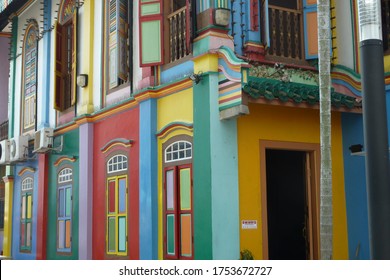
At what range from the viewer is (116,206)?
1254cm

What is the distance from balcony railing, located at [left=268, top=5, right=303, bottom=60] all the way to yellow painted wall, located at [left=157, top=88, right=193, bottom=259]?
1.88 m

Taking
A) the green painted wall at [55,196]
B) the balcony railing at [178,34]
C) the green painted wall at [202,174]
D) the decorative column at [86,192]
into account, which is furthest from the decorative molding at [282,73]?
the green painted wall at [55,196]

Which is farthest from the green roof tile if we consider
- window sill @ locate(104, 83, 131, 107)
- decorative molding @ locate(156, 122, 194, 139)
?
window sill @ locate(104, 83, 131, 107)

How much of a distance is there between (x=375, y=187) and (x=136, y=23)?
805cm

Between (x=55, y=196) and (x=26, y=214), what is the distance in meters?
2.05

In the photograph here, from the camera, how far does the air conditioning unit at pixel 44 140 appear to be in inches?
603

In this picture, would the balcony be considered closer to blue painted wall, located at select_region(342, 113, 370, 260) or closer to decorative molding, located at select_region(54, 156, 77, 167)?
blue painted wall, located at select_region(342, 113, 370, 260)

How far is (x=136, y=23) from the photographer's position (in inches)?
486

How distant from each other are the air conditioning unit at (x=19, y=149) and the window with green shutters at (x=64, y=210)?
1742 millimetres

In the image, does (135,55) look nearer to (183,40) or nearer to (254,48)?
(183,40)

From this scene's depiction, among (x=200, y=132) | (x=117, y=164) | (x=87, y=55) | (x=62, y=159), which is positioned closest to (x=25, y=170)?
(x=62, y=159)

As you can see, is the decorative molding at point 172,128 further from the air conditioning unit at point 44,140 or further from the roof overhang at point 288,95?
the air conditioning unit at point 44,140

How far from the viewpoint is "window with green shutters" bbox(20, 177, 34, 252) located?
16.6 metres

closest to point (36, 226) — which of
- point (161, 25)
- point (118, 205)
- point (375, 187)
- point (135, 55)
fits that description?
point (118, 205)
